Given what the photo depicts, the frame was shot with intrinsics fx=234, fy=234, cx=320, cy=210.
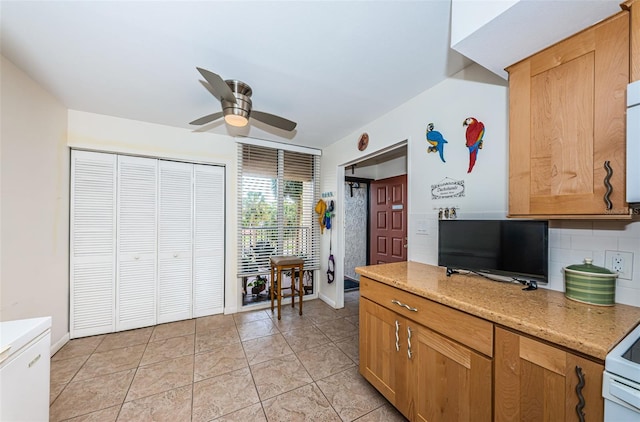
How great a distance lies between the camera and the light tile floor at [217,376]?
163 centimetres

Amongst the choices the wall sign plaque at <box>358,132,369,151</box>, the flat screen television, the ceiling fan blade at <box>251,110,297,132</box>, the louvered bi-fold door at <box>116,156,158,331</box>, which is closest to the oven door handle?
the flat screen television

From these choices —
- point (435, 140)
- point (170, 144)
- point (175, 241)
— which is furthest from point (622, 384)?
point (170, 144)

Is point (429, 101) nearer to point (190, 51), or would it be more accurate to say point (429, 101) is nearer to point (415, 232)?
point (415, 232)

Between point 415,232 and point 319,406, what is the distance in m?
1.60

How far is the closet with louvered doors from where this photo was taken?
2625 millimetres

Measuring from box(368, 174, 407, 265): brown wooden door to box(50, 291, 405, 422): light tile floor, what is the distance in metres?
1.61

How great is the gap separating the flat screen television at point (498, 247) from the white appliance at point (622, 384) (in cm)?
61

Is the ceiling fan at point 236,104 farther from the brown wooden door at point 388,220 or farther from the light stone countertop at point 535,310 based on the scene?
the brown wooden door at point 388,220

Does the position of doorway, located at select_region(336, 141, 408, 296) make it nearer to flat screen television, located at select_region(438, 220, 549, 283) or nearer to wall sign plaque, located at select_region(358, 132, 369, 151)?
wall sign plaque, located at select_region(358, 132, 369, 151)

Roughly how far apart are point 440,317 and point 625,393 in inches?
24.7

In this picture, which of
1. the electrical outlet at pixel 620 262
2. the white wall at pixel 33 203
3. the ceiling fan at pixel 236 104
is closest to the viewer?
the electrical outlet at pixel 620 262

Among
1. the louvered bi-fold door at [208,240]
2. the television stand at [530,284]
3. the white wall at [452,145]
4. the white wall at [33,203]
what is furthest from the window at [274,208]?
the television stand at [530,284]

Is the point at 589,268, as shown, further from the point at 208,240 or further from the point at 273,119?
the point at 208,240

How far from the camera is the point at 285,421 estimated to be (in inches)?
61.1
